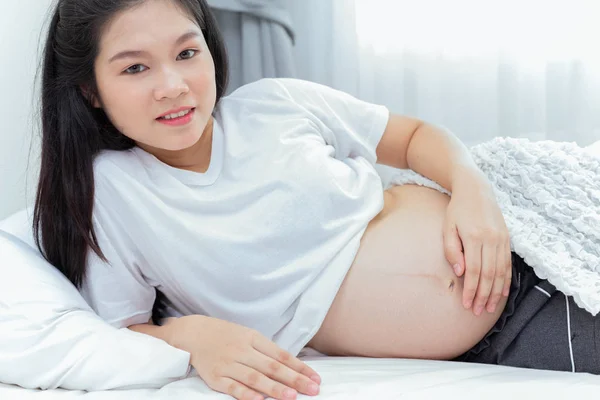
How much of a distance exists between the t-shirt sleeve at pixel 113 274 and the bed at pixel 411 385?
15cm

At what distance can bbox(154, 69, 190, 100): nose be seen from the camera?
3.30 ft

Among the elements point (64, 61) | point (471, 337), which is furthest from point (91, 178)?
point (471, 337)

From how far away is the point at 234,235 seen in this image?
1.06 m

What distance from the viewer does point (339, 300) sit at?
3.41 feet

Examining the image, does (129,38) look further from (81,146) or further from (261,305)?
(261,305)

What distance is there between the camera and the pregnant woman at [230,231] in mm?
1011

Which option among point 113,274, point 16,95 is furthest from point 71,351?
point 16,95

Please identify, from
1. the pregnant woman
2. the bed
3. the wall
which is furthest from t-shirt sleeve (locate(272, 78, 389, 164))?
the wall

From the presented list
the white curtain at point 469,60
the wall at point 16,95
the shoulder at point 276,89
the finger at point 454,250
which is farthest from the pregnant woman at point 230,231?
the white curtain at point 469,60

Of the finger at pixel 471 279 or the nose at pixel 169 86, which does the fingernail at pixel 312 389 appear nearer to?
the finger at pixel 471 279

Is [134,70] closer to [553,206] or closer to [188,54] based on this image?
[188,54]

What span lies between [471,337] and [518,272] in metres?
0.12

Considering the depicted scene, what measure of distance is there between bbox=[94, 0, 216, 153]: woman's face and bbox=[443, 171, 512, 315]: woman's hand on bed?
42 centimetres

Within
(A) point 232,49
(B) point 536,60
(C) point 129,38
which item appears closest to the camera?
(C) point 129,38
